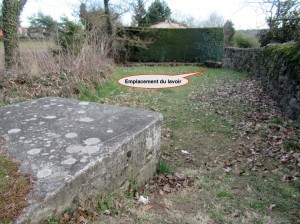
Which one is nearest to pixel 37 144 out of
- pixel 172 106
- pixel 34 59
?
pixel 172 106

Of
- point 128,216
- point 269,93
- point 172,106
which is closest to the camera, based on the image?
point 128,216

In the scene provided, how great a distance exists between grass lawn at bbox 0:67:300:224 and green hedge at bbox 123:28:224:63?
1043cm

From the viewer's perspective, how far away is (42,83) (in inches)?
213

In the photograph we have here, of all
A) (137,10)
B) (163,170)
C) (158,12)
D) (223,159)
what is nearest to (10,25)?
(163,170)

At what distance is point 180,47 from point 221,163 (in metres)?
14.4

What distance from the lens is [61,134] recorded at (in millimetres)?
2156

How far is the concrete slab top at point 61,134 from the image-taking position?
1.62 m

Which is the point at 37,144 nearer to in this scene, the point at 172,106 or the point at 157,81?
the point at 172,106

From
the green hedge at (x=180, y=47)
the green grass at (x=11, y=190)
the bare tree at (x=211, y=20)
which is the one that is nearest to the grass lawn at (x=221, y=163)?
the green grass at (x=11, y=190)

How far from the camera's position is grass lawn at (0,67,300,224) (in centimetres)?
201

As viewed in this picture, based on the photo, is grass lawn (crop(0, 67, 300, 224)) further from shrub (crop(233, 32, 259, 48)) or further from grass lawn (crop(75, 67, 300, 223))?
shrub (crop(233, 32, 259, 48))

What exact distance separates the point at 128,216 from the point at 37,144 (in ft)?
3.09

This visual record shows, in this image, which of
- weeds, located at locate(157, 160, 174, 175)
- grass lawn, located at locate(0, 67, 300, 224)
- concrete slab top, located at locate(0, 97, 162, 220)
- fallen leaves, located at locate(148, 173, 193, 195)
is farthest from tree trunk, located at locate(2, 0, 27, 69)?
fallen leaves, located at locate(148, 173, 193, 195)

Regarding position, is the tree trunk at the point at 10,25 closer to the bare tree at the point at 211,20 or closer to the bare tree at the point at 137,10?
the bare tree at the point at 137,10
